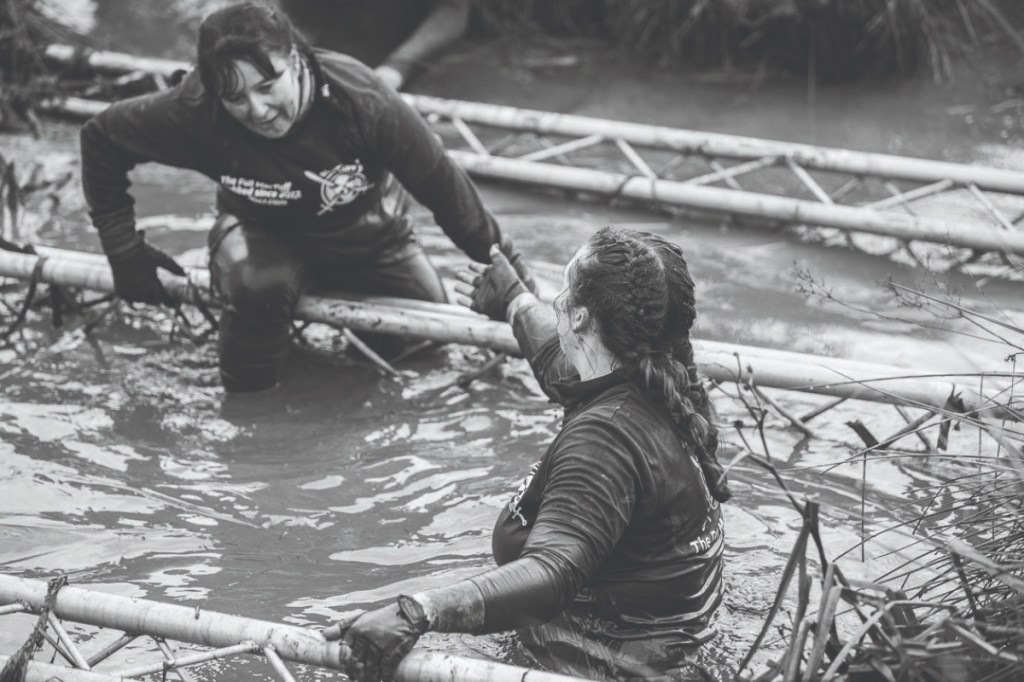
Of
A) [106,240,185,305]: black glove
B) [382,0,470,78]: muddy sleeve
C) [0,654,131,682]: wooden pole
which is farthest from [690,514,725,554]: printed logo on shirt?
[382,0,470,78]: muddy sleeve

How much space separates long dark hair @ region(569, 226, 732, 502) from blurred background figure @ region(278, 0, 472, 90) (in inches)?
235

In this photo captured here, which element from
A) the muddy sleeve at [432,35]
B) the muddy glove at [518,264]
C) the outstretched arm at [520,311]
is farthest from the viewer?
the muddy sleeve at [432,35]

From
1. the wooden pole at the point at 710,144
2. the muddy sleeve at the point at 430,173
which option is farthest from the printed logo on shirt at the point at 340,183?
the wooden pole at the point at 710,144

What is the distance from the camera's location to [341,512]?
169 inches

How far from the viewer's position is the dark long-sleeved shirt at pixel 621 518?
2.87 meters

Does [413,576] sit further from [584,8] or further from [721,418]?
[584,8]

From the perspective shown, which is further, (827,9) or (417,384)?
(827,9)

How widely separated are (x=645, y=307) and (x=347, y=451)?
2.06m

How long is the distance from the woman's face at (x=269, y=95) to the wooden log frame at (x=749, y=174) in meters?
2.64

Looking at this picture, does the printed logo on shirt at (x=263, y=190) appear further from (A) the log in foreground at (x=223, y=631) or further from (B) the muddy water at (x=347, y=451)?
(A) the log in foreground at (x=223, y=631)

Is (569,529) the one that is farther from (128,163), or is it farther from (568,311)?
(128,163)

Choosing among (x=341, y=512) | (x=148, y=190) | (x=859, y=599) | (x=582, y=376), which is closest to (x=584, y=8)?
(x=148, y=190)

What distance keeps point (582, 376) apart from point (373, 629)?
2.80 feet

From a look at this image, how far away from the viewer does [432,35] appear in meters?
8.77
